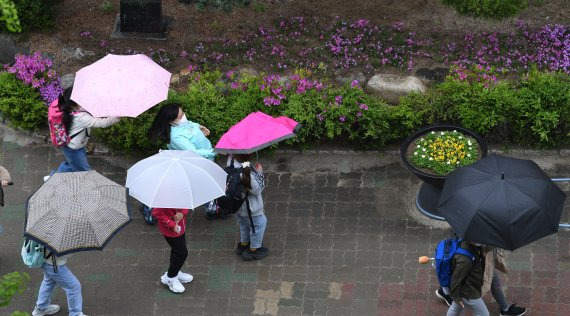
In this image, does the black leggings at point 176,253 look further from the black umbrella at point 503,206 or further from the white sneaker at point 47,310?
the black umbrella at point 503,206

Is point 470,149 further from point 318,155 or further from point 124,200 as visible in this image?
point 124,200

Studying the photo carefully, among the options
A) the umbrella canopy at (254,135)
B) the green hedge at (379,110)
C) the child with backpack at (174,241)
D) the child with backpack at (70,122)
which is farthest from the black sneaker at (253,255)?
the child with backpack at (70,122)

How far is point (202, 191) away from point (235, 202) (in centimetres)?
65

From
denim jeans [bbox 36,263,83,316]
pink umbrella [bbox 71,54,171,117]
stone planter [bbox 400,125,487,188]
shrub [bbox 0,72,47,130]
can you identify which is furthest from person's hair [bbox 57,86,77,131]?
stone planter [bbox 400,125,487,188]

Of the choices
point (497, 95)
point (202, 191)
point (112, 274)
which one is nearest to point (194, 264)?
point (112, 274)

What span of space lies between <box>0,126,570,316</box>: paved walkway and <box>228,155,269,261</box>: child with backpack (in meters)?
0.14

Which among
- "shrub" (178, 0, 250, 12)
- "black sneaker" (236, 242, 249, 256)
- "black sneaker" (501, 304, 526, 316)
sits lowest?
"black sneaker" (236, 242, 249, 256)

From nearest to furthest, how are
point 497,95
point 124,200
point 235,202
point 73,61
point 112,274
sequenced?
point 124,200, point 235,202, point 112,274, point 497,95, point 73,61

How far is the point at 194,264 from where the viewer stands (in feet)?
32.7

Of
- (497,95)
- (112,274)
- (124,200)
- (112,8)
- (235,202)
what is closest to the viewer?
(124,200)

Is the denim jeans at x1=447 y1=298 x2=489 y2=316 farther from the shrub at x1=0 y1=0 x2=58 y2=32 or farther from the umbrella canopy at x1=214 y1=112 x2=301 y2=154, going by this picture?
the shrub at x1=0 y1=0 x2=58 y2=32

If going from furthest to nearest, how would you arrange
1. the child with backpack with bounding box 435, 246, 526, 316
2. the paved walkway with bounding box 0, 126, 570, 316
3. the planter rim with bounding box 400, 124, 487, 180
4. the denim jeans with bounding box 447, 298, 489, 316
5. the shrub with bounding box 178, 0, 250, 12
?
1. the shrub with bounding box 178, 0, 250, 12
2. the planter rim with bounding box 400, 124, 487, 180
3. the paved walkway with bounding box 0, 126, 570, 316
4. the denim jeans with bounding box 447, 298, 489, 316
5. the child with backpack with bounding box 435, 246, 526, 316

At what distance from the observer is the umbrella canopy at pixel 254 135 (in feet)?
29.3

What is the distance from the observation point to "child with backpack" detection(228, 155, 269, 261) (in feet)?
29.7
